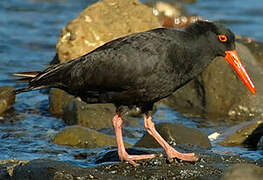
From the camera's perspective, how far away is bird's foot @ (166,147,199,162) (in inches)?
247

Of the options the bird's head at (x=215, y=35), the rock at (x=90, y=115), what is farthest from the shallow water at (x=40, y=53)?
the bird's head at (x=215, y=35)

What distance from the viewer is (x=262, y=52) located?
10773mm

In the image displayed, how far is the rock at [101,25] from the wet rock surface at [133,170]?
4517 mm

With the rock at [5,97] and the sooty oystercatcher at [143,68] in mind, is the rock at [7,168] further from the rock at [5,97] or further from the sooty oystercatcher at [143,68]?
the rock at [5,97]

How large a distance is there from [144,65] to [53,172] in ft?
4.44

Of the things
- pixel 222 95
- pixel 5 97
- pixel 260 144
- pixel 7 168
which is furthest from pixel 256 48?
pixel 7 168

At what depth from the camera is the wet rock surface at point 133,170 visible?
18.7 feet

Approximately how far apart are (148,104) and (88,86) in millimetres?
639

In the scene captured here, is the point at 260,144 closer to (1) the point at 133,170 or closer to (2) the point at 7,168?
(1) the point at 133,170

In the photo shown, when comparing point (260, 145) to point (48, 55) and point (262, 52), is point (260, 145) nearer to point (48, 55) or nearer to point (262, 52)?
point (262, 52)

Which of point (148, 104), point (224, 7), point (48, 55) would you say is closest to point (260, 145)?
point (148, 104)

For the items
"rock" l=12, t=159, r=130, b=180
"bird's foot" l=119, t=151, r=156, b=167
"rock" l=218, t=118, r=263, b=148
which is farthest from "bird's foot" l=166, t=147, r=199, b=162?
"rock" l=218, t=118, r=263, b=148

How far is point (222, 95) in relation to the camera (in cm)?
957

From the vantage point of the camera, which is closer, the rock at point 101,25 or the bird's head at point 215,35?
the bird's head at point 215,35
